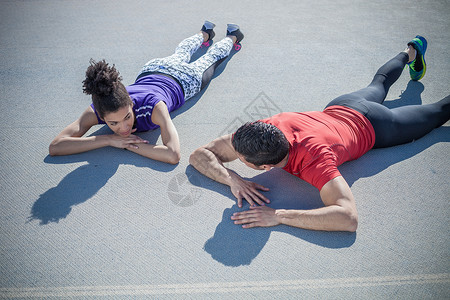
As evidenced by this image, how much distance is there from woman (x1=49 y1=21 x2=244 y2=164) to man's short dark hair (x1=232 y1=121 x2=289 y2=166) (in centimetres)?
58

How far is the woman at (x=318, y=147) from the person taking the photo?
1350 mm

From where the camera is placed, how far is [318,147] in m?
1.41

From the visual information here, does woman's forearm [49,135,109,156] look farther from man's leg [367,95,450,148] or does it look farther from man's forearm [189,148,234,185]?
man's leg [367,95,450,148]

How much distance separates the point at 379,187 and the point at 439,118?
71 centimetres

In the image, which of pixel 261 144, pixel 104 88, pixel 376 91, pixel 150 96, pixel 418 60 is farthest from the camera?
pixel 418 60

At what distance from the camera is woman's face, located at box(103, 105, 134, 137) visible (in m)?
1.65

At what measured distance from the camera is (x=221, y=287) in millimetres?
1269

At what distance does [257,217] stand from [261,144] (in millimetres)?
396

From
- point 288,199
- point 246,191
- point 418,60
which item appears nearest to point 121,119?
point 246,191

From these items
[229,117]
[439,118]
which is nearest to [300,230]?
[229,117]

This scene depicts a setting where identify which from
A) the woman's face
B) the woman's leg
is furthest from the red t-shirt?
the woman's leg

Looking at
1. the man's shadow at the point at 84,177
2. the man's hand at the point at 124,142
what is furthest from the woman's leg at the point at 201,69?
the man's hand at the point at 124,142

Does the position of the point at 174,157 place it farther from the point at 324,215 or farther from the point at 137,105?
the point at 324,215

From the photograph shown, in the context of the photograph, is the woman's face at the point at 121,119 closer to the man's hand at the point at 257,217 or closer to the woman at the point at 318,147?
the woman at the point at 318,147
